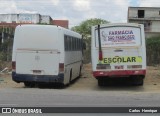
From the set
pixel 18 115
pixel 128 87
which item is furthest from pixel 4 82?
pixel 18 115

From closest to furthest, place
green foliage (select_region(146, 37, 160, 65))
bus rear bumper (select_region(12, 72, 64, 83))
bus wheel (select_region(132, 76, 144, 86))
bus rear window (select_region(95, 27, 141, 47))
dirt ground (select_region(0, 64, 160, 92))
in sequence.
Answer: bus rear bumper (select_region(12, 72, 64, 83)) < bus rear window (select_region(95, 27, 141, 47)) < bus wheel (select_region(132, 76, 144, 86)) < dirt ground (select_region(0, 64, 160, 92)) < green foliage (select_region(146, 37, 160, 65))

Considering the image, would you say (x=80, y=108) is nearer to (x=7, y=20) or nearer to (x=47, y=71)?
(x=47, y=71)

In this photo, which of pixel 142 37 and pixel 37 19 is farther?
pixel 37 19

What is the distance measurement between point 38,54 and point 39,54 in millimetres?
45

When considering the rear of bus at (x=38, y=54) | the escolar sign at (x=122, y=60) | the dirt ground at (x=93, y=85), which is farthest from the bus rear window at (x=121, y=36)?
the dirt ground at (x=93, y=85)

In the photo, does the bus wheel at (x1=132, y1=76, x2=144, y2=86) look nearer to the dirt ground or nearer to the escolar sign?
the dirt ground

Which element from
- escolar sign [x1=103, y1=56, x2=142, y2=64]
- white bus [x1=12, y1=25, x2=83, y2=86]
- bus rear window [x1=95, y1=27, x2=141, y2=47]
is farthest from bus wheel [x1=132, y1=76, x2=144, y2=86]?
white bus [x1=12, y1=25, x2=83, y2=86]

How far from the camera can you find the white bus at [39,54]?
20891 mm

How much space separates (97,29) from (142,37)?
2081 millimetres

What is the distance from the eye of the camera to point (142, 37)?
842 inches

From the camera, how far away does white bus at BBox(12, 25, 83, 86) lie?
68.5 feet

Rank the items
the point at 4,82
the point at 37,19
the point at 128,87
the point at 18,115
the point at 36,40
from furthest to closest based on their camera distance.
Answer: the point at 37,19 < the point at 4,82 < the point at 128,87 < the point at 36,40 < the point at 18,115

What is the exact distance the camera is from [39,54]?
2106 cm

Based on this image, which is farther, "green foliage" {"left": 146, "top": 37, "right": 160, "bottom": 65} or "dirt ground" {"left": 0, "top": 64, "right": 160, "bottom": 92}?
"green foliage" {"left": 146, "top": 37, "right": 160, "bottom": 65}
